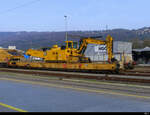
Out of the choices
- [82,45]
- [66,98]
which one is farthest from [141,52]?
[66,98]

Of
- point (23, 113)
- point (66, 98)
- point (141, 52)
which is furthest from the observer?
point (141, 52)

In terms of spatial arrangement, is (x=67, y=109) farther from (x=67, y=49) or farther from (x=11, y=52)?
(x=11, y=52)

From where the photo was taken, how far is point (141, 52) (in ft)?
161

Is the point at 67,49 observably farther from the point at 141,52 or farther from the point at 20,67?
the point at 141,52

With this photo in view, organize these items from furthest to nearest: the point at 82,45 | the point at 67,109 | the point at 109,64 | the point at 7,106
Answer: the point at 82,45, the point at 109,64, the point at 7,106, the point at 67,109

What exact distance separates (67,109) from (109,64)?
597 inches

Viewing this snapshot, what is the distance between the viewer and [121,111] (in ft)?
21.0

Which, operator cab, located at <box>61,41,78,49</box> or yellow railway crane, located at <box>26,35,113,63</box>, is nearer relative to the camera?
yellow railway crane, located at <box>26,35,113,63</box>

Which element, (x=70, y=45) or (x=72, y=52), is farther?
(x=70, y=45)

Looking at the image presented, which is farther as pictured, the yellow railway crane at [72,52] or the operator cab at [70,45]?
the operator cab at [70,45]

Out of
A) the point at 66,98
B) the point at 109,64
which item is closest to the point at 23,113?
the point at 66,98

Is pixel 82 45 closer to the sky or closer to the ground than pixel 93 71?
closer to the sky

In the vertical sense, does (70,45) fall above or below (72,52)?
above

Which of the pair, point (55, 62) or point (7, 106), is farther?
point (55, 62)
